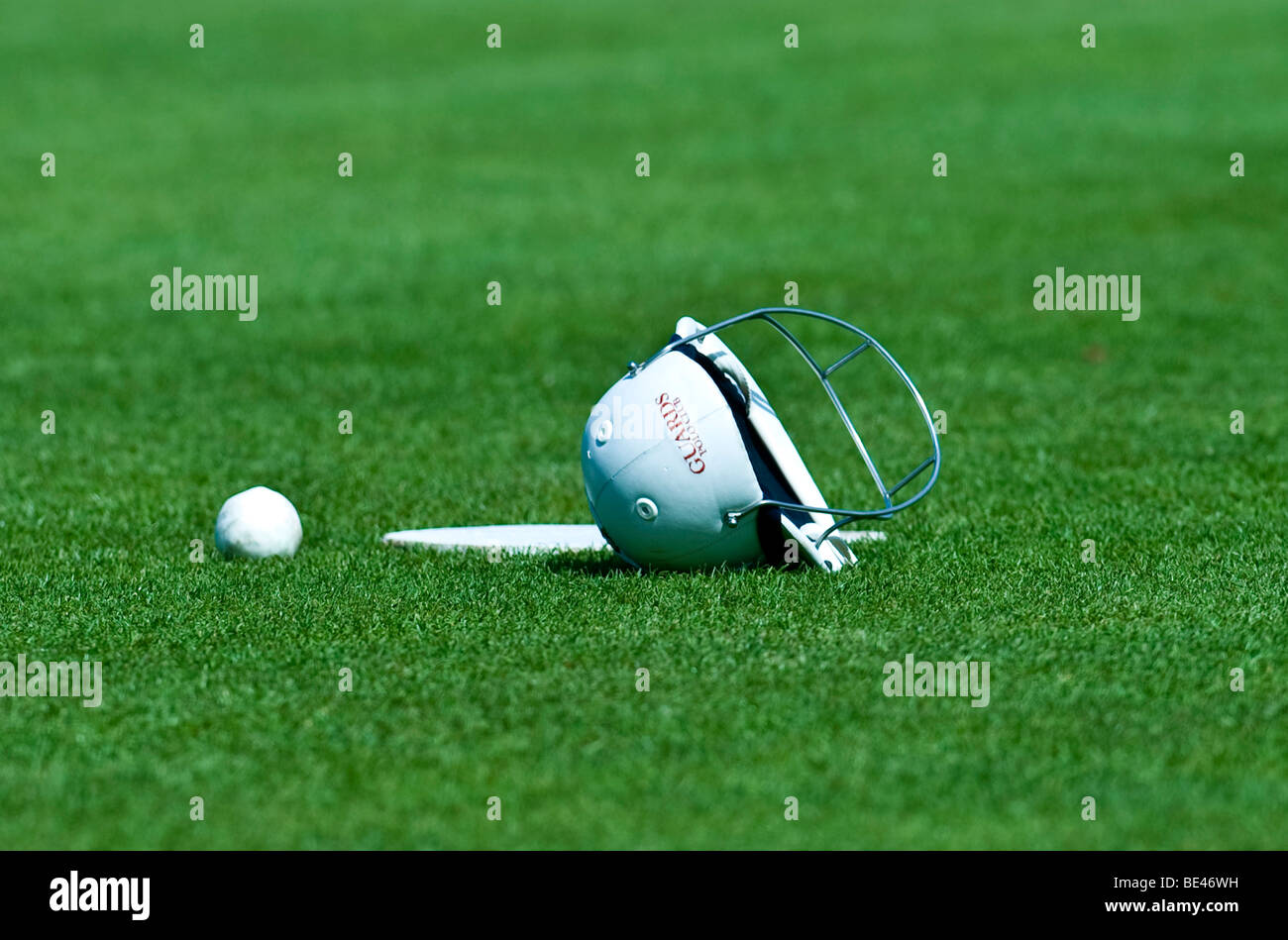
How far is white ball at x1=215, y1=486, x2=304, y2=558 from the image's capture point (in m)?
9.26

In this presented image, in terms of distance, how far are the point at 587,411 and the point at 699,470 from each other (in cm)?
624

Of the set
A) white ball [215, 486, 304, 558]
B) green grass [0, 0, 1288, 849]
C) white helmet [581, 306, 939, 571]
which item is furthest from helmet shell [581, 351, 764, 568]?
white ball [215, 486, 304, 558]

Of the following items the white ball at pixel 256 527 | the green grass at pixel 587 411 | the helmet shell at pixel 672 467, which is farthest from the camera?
the white ball at pixel 256 527

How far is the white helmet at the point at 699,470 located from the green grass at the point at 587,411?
234 millimetres

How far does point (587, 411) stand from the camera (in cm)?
1435

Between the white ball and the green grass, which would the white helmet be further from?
the white ball

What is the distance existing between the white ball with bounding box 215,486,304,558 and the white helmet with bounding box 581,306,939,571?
1829mm

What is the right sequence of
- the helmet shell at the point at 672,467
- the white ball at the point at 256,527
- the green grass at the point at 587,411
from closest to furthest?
the green grass at the point at 587,411 → the helmet shell at the point at 672,467 → the white ball at the point at 256,527

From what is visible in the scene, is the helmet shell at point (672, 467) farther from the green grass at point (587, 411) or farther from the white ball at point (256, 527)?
the white ball at point (256, 527)

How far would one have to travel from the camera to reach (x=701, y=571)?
8.55 meters

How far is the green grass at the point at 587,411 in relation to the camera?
240 inches

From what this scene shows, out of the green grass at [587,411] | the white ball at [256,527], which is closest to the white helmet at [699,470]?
the green grass at [587,411]

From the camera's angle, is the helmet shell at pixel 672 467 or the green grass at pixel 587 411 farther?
the helmet shell at pixel 672 467
